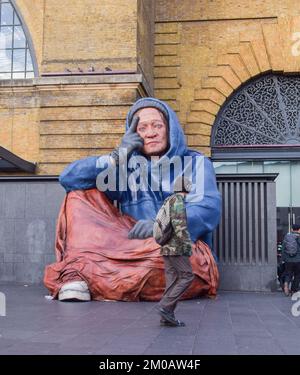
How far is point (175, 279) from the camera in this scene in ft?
22.1

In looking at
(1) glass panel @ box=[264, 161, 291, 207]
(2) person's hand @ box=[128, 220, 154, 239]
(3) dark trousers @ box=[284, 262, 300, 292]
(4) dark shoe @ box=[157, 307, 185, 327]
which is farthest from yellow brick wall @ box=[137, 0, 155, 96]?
(4) dark shoe @ box=[157, 307, 185, 327]

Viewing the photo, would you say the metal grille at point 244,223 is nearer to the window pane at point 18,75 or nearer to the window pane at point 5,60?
the window pane at point 18,75

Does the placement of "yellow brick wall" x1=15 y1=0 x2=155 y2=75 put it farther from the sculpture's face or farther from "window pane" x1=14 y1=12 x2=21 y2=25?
A: the sculpture's face

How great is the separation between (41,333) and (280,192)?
1310cm

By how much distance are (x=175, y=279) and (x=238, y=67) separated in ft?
42.5

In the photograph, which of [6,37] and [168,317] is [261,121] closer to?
[6,37]

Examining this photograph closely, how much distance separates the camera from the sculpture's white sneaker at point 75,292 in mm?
9070

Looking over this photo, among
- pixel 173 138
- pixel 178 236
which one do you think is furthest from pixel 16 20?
pixel 178 236

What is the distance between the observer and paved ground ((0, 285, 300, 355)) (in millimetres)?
5406

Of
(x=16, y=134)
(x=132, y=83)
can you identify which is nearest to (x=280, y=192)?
(x=132, y=83)

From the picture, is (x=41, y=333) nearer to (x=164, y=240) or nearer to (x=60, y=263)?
(x=164, y=240)

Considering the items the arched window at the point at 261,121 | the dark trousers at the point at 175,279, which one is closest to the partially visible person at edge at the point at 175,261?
the dark trousers at the point at 175,279

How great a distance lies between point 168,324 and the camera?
6746mm

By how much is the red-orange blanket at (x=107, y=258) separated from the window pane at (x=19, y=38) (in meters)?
9.44
